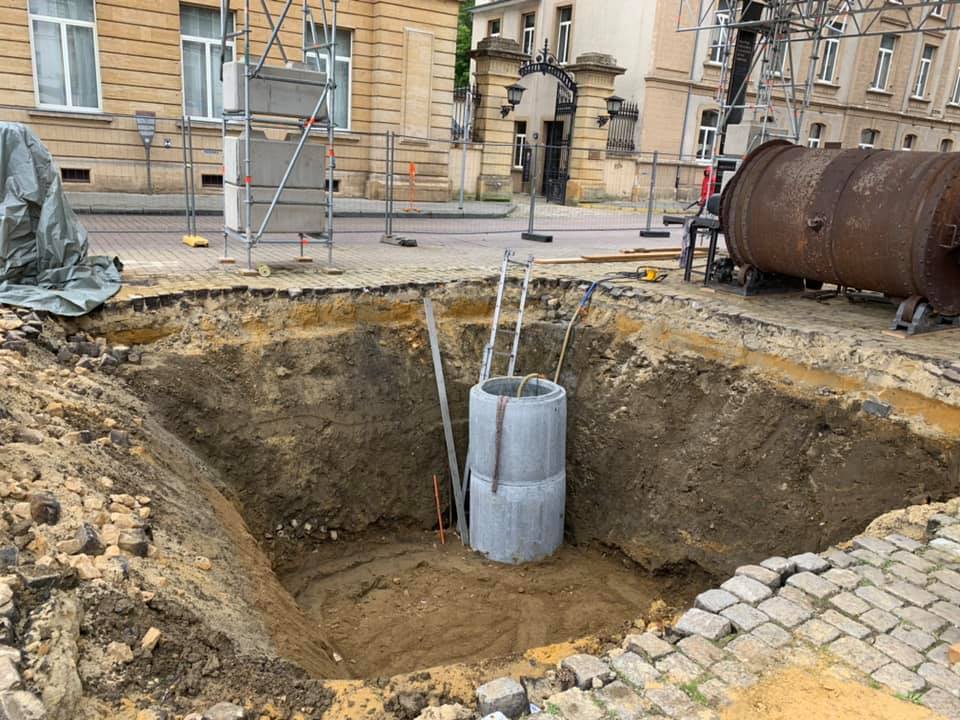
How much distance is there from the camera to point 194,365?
646cm

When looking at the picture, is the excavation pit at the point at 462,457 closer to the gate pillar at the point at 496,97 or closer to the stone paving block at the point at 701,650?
the stone paving block at the point at 701,650

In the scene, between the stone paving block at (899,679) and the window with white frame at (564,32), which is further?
the window with white frame at (564,32)

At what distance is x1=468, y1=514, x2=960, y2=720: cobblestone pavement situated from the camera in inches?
107

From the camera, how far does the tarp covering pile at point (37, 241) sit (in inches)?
250

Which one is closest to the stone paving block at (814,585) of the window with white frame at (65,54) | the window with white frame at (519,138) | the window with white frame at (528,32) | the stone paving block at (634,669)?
the stone paving block at (634,669)

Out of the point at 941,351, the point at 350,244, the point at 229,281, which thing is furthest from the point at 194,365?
the point at 941,351

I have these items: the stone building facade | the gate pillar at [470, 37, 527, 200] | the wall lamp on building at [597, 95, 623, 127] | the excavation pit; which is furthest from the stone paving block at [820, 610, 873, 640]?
the wall lamp on building at [597, 95, 623, 127]

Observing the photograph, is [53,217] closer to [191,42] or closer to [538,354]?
[538,354]

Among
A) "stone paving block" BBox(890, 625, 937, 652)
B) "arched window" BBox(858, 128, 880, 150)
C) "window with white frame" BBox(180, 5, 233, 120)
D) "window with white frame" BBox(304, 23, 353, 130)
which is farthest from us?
"arched window" BBox(858, 128, 880, 150)

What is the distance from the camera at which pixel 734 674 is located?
285 centimetres

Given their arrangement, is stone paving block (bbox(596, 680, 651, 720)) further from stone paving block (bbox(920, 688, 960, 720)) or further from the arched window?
the arched window

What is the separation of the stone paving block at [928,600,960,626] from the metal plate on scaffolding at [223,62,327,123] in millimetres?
7817

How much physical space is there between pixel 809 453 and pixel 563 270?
14.4ft

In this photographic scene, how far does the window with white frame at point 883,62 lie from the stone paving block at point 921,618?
32352 millimetres
